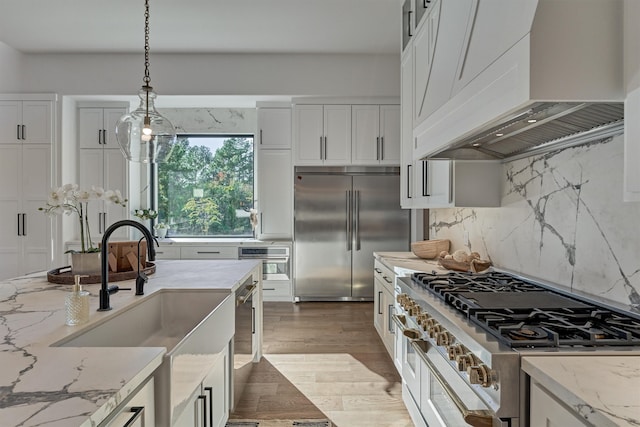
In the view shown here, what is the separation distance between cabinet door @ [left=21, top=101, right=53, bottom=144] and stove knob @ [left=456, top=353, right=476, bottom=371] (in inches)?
211

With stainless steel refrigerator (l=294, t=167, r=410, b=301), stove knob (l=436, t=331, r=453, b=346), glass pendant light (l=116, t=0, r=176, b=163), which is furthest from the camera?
stainless steel refrigerator (l=294, t=167, r=410, b=301)

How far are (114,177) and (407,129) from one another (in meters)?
3.87

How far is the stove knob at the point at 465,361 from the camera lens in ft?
3.92

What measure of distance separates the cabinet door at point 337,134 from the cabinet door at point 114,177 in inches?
103

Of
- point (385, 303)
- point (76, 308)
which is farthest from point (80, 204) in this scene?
point (385, 303)

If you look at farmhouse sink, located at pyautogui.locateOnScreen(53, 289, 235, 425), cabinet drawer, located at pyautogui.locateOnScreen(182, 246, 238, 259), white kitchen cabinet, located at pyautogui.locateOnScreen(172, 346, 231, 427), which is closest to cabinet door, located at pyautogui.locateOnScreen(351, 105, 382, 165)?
cabinet drawer, located at pyautogui.locateOnScreen(182, 246, 238, 259)

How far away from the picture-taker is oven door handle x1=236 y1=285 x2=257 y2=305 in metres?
2.32

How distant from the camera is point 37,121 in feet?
15.9

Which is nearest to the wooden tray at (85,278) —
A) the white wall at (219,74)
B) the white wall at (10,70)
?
the white wall at (219,74)

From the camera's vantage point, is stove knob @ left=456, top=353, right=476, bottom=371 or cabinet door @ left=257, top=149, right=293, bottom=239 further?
cabinet door @ left=257, top=149, right=293, bottom=239

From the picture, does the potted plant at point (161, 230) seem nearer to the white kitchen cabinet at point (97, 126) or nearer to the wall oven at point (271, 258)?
the white kitchen cabinet at point (97, 126)

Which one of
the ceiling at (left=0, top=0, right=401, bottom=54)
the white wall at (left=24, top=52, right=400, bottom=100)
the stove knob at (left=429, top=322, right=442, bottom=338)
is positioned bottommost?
the stove knob at (left=429, top=322, right=442, bottom=338)

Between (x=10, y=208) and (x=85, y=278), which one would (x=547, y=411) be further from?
(x=10, y=208)

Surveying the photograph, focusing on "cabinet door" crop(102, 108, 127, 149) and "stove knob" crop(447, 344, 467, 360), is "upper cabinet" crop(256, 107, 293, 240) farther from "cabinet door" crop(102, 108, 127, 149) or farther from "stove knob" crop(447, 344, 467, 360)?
"stove knob" crop(447, 344, 467, 360)
